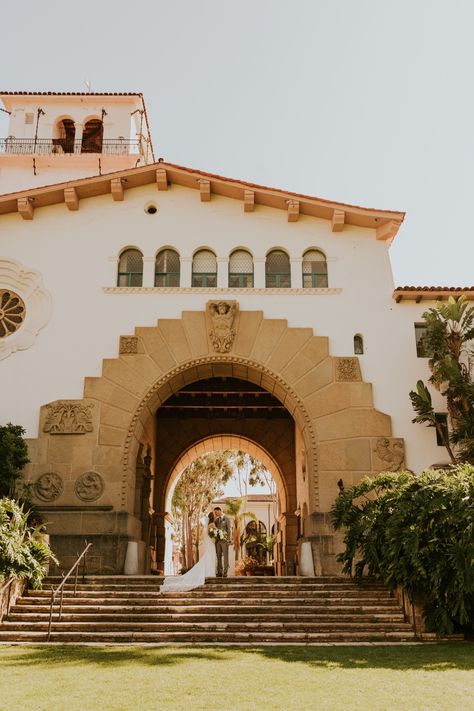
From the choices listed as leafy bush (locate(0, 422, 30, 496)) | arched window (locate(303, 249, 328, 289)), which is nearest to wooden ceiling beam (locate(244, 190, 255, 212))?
arched window (locate(303, 249, 328, 289))

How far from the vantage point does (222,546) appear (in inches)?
641

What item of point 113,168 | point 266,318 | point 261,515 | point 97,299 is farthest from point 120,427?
point 261,515

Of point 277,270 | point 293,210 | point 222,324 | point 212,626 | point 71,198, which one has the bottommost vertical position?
point 212,626

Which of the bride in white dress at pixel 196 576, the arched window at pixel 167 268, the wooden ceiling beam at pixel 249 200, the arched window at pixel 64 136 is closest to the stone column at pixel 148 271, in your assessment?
the arched window at pixel 167 268

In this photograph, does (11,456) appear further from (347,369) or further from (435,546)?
(435,546)

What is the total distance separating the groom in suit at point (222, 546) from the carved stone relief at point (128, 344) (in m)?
5.02

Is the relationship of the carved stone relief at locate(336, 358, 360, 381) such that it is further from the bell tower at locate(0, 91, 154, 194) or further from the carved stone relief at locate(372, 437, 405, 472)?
the bell tower at locate(0, 91, 154, 194)

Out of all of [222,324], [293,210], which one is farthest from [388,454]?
[293,210]

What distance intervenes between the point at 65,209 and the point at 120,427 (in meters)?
7.05

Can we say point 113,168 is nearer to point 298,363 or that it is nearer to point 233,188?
point 233,188

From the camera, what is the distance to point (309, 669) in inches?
338

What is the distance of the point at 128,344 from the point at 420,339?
811cm

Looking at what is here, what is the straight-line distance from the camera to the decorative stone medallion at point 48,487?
17.3 meters

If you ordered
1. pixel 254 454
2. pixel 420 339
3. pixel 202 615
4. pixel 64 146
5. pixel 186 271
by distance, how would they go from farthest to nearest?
pixel 64 146, pixel 254 454, pixel 186 271, pixel 420 339, pixel 202 615
